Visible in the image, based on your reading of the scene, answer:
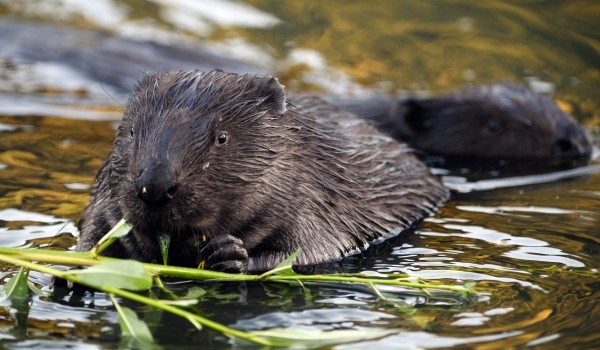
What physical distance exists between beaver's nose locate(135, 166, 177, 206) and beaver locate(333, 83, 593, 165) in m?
3.88

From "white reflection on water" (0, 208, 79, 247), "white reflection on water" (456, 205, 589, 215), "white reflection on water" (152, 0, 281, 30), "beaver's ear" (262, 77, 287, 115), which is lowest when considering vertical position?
"white reflection on water" (0, 208, 79, 247)

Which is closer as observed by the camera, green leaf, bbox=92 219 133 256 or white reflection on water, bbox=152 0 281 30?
green leaf, bbox=92 219 133 256

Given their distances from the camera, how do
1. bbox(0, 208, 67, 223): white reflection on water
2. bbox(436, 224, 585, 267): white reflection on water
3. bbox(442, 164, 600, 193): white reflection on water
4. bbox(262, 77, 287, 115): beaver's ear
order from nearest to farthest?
bbox(262, 77, 287, 115): beaver's ear → bbox(436, 224, 585, 267): white reflection on water → bbox(0, 208, 67, 223): white reflection on water → bbox(442, 164, 600, 193): white reflection on water

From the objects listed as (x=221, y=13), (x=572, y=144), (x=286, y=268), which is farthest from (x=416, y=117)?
(x=286, y=268)

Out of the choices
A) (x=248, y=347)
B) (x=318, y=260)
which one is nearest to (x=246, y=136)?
(x=318, y=260)

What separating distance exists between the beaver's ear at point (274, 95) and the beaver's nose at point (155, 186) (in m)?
0.82

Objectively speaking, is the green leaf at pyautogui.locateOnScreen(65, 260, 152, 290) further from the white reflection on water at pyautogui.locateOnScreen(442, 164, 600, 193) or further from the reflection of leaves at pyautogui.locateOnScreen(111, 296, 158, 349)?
the white reflection on water at pyautogui.locateOnScreen(442, 164, 600, 193)

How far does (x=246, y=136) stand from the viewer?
4.70 metres

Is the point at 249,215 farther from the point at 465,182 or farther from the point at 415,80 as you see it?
the point at 415,80

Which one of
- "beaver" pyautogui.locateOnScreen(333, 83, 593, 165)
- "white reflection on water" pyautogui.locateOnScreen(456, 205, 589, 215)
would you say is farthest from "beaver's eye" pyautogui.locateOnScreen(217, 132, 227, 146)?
"beaver" pyautogui.locateOnScreen(333, 83, 593, 165)

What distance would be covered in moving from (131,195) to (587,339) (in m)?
1.70

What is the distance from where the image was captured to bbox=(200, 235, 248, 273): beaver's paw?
4445 mm

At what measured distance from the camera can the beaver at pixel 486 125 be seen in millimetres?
7669

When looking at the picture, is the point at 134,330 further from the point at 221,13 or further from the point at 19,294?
the point at 221,13
